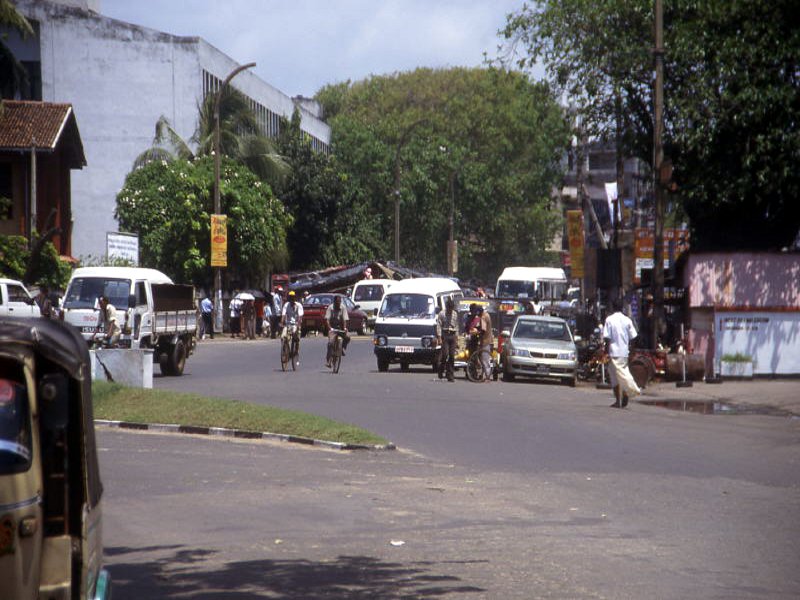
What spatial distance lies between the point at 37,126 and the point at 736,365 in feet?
90.9

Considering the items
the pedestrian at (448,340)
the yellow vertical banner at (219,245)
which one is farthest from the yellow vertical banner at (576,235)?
the pedestrian at (448,340)

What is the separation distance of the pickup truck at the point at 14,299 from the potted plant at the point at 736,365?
52.1 ft

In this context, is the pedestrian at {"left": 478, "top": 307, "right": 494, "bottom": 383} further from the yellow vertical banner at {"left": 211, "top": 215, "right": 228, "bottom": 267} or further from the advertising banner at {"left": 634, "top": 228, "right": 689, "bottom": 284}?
the yellow vertical banner at {"left": 211, "top": 215, "right": 228, "bottom": 267}

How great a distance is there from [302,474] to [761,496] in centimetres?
468

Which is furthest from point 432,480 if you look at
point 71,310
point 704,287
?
point 704,287

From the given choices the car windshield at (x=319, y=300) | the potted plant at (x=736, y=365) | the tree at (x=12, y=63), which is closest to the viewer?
the tree at (x=12, y=63)

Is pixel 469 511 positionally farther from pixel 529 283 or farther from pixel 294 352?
pixel 529 283

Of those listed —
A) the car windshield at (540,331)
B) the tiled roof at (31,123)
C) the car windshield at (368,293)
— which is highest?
the tiled roof at (31,123)

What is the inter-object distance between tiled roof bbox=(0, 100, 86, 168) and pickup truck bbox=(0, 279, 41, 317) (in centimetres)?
1633

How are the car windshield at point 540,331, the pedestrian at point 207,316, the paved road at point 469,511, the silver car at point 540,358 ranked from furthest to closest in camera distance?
1. the pedestrian at point 207,316
2. the car windshield at point 540,331
3. the silver car at point 540,358
4. the paved road at point 469,511

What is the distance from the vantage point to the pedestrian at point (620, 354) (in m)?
24.2

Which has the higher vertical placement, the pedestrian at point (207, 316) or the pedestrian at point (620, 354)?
the pedestrian at point (207, 316)

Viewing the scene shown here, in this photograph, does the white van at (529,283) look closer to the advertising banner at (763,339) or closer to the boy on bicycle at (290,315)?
the advertising banner at (763,339)

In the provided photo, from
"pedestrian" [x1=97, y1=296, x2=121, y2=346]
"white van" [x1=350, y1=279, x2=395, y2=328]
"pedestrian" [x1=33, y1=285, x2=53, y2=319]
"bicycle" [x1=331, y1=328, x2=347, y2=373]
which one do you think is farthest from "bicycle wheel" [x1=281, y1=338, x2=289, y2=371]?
"white van" [x1=350, y1=279, x2=395, y2=328]
